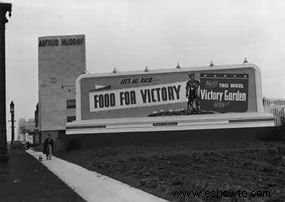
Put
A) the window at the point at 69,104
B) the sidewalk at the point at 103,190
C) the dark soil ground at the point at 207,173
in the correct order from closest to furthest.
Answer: the sidewalk at the point at 103,190 < the dark soil ground at the point at 207,173 < the window at the point at 69,104

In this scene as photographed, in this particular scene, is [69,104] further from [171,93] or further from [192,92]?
[192,92]

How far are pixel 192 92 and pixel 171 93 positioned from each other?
1762 mm

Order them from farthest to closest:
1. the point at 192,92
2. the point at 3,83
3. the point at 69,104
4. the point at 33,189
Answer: the point at 69,104
the point at 192,92
the point at 3,83
the point at 33,189

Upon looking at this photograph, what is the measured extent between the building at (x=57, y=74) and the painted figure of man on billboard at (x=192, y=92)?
5650 cm

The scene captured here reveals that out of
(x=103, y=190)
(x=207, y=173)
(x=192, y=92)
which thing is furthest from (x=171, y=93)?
(x=103, y=190)

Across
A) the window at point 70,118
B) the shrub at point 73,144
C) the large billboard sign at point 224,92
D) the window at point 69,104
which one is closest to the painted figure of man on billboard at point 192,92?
the large billboard sign at point 224,92

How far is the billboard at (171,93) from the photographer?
4203 cm

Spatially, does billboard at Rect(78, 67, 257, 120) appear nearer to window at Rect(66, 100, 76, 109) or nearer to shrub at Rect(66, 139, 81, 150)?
shrub at Rect(66, 139, 81, 150)

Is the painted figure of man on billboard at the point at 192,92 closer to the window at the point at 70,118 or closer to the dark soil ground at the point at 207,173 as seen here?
the dark soil ground at the point at 207,173

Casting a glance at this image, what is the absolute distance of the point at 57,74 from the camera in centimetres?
9812

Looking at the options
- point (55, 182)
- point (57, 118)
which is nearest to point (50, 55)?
point (57, 118)

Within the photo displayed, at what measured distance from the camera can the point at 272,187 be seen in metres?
A: 14.6

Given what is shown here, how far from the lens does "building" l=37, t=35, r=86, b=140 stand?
96812mm

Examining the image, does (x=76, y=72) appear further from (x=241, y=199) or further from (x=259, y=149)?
(x=241, y=199)
